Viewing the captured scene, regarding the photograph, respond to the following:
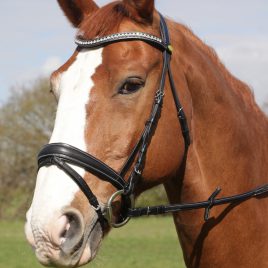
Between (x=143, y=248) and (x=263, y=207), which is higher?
(x=263, y=207)

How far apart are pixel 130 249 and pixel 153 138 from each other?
60.0 feet

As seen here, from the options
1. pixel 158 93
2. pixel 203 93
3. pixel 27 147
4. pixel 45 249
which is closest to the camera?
pixel 45 249

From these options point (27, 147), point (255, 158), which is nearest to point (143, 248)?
point (255, 158)

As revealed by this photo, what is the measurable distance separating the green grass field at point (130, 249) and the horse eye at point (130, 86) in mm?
9428

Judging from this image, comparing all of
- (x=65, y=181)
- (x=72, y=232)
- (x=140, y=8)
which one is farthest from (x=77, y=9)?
(x=72, y=232)

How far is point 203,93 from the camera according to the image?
4438mm

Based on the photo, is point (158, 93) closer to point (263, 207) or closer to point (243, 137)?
point (243, 137)

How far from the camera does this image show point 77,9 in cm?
459

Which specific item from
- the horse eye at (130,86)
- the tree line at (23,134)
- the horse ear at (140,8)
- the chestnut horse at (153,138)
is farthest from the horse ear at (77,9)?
the tree line at (23,134)

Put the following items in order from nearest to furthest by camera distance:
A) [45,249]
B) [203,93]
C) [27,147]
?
[45,249]
[203,93]
[27,147]

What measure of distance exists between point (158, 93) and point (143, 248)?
1886 cm

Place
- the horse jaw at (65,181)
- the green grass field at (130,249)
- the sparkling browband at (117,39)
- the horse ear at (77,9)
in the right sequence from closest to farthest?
the horse jaw at (65,181) < the sparkling browband at (117,39) < the horse ear at (77,9) < the green grass field at (130,249)

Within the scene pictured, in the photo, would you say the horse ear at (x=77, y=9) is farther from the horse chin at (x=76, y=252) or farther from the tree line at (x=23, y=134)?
the tree line at (x=23, y=134)

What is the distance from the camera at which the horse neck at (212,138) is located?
4.34 metres
